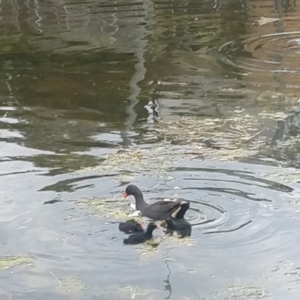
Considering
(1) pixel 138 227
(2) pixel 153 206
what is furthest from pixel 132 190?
(1) pixel 138 227

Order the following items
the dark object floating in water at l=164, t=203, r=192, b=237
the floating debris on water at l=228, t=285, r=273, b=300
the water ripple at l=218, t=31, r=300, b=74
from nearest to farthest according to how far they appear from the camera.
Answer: the floating debris on water at l=228, t=285, r=273, b=300 < the dark object floating in water at l=164, t=203, r=192, b=237 < the water ripple at l=218, t=31, r=300, b=74

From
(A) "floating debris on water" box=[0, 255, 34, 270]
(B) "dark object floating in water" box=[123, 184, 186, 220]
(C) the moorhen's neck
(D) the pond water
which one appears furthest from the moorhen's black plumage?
(A) "floating debris on water" box=[0, 255, 34, 270]

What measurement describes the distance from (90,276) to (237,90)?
590cm

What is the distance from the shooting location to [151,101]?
11.0 metres

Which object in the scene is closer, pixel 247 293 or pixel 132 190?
pixel 247 293

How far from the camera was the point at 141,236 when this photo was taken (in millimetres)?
6402

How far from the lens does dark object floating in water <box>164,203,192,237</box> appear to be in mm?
6547

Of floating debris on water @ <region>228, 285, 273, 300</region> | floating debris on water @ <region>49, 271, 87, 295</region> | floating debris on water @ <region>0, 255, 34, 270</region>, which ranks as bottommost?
floating debris on water @ <region>228, 285, 273, 300</region>

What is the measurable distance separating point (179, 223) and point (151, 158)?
1914mm

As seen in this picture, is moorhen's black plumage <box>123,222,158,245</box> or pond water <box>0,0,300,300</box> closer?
pond water <box>0,0,300,300</box>

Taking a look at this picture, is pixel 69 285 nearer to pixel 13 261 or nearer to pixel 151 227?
pixel 13 261

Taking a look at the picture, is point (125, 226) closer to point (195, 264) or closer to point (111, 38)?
point (195, 264)

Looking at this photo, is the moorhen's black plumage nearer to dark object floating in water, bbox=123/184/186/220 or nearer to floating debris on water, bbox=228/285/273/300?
dark object floating in water, bbox=123/184/186/220

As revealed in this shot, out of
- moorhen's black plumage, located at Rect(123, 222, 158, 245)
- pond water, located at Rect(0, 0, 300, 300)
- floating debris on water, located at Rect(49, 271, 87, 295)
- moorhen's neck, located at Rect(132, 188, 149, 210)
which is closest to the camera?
floating debris on water, located at Rect(49, 271, 87, 295)
